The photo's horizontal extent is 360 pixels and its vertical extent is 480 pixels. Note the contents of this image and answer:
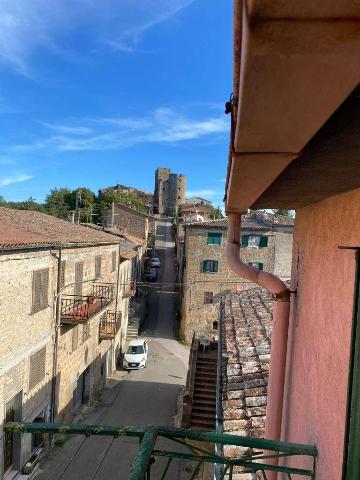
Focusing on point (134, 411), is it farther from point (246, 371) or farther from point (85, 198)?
point (85, 198)

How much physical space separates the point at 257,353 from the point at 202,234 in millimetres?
20241

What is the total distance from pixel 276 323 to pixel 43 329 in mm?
9895

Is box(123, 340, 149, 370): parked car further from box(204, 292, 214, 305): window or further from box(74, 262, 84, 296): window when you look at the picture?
box(74, 262, 84, 296): window

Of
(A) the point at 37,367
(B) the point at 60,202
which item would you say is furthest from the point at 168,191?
(A) the point at 37,367

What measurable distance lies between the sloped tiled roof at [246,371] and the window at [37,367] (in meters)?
6.08

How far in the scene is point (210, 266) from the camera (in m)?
26.8

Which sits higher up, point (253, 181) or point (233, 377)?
point (253, 181)

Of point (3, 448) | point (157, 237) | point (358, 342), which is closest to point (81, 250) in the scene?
point (3, 448)

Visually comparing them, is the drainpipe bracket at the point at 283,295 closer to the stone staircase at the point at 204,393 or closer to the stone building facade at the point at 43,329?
the stone building facade at the point at 43,329

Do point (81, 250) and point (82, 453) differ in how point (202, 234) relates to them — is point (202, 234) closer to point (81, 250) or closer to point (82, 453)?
point (81, 250)

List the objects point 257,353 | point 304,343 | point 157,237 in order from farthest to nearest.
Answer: point 157,237 < point 257,353 < point 304,343

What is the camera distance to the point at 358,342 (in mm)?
2105

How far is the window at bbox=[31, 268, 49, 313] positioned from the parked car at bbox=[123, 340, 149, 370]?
11362mm

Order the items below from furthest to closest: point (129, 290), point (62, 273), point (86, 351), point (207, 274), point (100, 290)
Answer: point (207, 274), point (129, 290), point (100, 290), point (86, 351), point (62, 273)
